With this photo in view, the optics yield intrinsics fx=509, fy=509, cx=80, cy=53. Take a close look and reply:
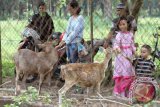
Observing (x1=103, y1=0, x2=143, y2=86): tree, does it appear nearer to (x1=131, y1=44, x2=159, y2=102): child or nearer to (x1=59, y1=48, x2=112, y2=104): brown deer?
(x1=131, y1=44, x2=159, y2=102): child

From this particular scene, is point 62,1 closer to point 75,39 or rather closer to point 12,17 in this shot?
point 12,17

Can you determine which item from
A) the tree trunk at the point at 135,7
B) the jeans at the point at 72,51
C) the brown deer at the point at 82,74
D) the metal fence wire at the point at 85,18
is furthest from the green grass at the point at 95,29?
the brown deer at the point at 82,74

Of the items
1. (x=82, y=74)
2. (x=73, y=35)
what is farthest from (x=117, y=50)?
(x=73, y=35)

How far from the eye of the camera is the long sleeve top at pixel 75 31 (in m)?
8.02

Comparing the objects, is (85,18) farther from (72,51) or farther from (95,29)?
(72,51)

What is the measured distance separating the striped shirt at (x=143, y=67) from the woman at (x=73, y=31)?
1.09 m

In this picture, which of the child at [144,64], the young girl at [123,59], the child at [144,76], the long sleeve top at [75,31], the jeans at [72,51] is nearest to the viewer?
the child at [144,76]

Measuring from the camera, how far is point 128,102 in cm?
695

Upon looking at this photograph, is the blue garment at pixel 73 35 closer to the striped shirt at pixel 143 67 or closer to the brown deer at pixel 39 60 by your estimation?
the brown deer at pixel 39 60

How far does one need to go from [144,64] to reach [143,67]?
47 millimetres

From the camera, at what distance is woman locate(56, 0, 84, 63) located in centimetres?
804

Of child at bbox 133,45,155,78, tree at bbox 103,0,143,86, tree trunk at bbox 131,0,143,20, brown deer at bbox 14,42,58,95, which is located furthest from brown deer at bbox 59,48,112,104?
→ tree trunk at bbox 131,0,143,20

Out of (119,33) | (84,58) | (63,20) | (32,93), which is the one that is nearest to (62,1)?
(63,20)

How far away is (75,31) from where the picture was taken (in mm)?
8008
